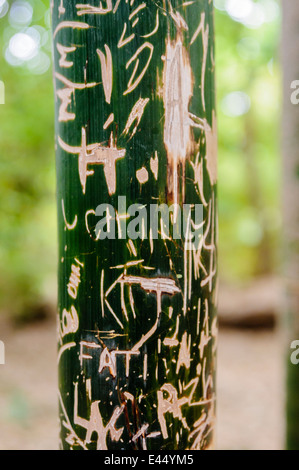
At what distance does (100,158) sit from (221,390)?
16.9 ft

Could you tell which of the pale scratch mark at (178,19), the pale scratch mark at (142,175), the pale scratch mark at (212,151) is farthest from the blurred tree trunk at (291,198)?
the pale scratch mark at (142,175)

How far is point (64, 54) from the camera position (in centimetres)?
96

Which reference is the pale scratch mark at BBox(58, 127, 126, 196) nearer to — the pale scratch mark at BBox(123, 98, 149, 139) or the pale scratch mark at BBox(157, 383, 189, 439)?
the pale scratch mark at BBox(123, 98, 149, 139)

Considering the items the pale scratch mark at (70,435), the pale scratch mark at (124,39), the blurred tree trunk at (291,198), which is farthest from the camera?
the blurred tree trunk at (291,198)

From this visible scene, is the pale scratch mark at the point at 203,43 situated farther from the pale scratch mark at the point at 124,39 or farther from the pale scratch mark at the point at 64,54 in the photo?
the pale scratch mark at the point at 64,54

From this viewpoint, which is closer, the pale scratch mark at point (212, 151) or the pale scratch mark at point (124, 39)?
the pale scratch mark at point (124, 39)

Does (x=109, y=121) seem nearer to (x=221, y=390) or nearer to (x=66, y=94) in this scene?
(x=66, y=94)

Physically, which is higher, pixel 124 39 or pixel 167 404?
pixel 124 39

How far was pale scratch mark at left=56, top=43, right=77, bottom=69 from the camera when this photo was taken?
0.95 m

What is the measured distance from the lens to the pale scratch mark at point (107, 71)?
91 centimetres

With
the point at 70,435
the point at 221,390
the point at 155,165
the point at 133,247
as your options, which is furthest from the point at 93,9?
the point at 221,390

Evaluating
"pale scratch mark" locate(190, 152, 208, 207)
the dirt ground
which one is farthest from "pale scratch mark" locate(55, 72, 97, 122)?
the dirt ground

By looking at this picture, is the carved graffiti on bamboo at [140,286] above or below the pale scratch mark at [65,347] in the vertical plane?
above
